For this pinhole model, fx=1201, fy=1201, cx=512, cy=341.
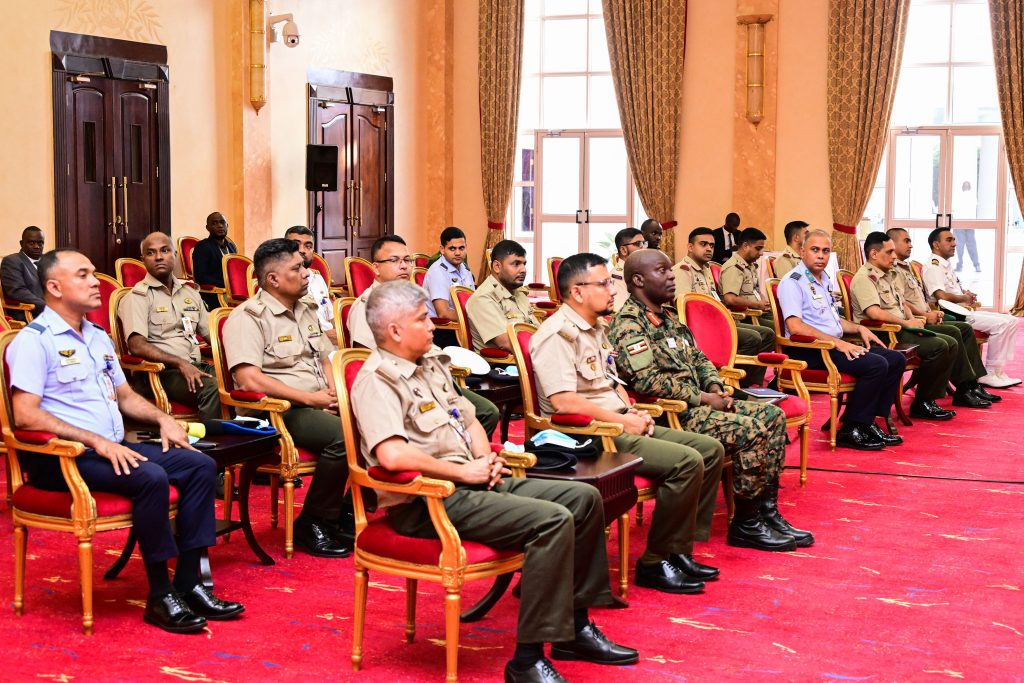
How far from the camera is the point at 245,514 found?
481 centimetres

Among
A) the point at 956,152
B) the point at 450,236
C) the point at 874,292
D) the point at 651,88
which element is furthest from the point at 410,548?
the point at 956,152

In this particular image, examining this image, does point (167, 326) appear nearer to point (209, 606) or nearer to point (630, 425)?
point (209, 606)

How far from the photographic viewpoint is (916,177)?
14.7 meters

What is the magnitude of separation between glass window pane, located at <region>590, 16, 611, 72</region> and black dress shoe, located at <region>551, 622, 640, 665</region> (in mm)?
13033

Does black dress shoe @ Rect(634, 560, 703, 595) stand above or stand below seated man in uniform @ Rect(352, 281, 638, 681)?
below

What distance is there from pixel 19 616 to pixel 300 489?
2.05 m

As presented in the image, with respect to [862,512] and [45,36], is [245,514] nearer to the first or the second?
[862,512]

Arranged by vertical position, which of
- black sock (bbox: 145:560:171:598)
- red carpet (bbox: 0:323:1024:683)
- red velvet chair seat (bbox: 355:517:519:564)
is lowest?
red carpet (bbox: 0:323:1024:683)

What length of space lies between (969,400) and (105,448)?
681 cm

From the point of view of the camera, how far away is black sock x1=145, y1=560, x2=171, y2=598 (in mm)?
3949

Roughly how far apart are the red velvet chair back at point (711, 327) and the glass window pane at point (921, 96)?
9379mm

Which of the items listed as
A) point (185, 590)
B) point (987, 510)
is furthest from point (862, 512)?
point (185, 590)

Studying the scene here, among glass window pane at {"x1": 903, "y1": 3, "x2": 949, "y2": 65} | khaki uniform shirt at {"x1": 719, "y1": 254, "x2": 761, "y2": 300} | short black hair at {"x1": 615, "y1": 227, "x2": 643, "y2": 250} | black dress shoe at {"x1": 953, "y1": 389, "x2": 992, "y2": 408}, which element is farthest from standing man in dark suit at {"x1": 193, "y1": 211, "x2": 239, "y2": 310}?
glass window pane at {"x1": 903, "y1": 3, "x2": 949, "y2": 65}

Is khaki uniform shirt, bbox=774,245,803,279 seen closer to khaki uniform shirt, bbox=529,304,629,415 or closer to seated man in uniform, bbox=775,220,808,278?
seated man in uniform, bbox=775,220,808,278
